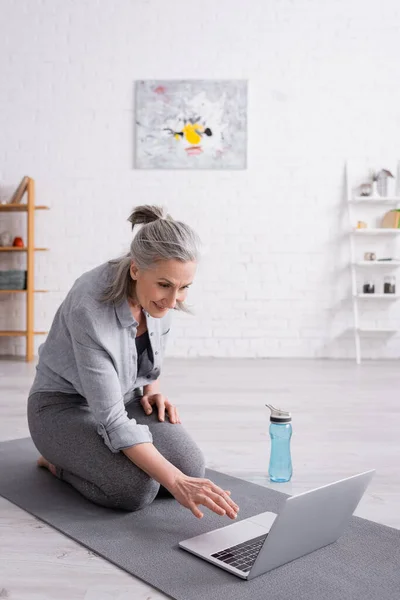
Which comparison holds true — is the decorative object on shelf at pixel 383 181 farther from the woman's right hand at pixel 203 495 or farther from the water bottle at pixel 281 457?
the woman's right hand at pixel 203 495

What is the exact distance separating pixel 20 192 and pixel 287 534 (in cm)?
389

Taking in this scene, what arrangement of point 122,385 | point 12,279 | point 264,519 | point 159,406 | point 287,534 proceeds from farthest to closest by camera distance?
1. point 12,279
2. point 159,406
3. point 122,385
4. point 264,519
5. point 287,534

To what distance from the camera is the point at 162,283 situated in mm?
1621

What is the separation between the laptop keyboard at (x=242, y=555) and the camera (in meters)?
1.43

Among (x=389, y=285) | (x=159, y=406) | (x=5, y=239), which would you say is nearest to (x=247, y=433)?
(x=159, y=406)

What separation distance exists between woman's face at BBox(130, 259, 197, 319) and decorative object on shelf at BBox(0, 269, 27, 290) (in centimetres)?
317

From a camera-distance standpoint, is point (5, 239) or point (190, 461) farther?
point (5, 239)

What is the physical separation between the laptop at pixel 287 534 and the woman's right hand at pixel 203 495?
0.32 ft

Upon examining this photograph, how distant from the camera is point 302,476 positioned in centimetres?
214

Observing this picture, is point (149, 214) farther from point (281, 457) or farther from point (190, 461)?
point (281, 457)

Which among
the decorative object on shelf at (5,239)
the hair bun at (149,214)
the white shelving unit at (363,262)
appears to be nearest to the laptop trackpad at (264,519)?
the hair bun at (149,214)

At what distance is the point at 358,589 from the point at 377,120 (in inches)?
166

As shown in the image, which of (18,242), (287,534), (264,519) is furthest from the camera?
(18,242)

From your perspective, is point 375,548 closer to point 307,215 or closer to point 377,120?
point 307,215
